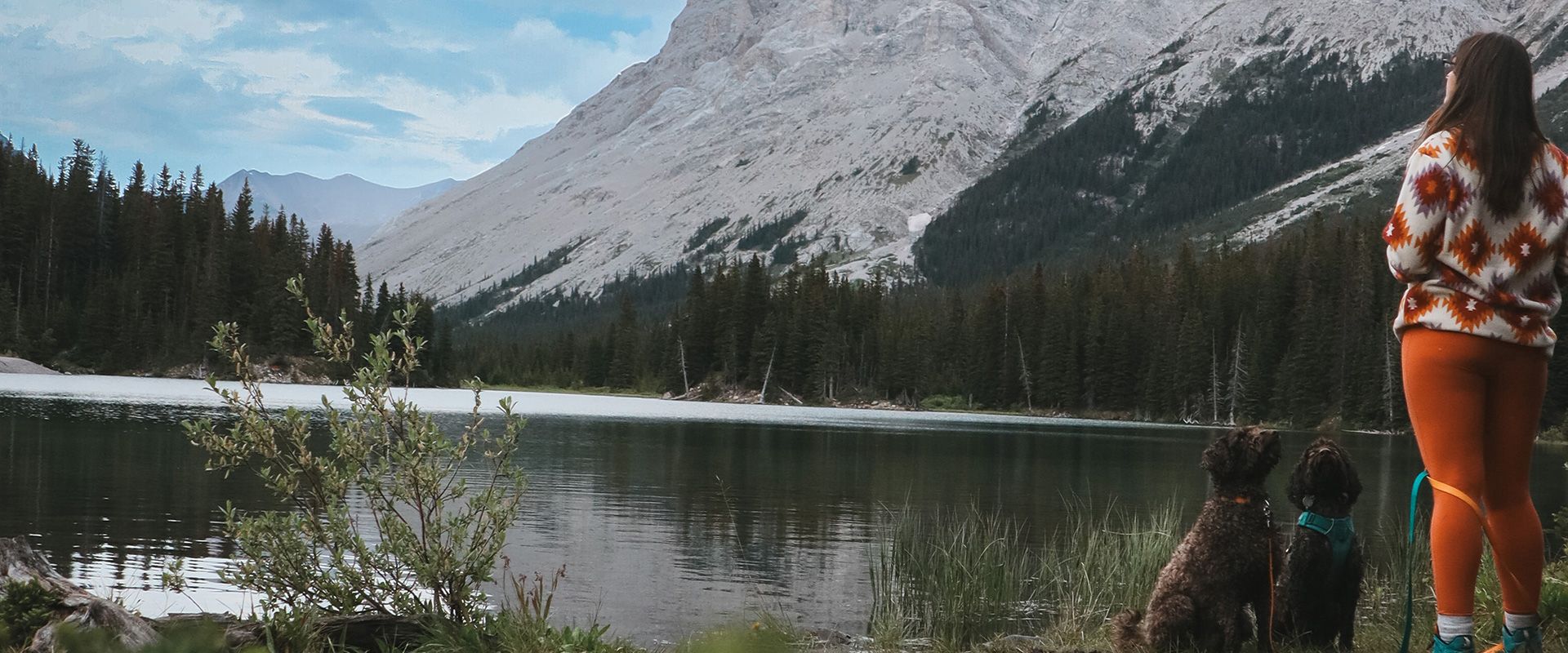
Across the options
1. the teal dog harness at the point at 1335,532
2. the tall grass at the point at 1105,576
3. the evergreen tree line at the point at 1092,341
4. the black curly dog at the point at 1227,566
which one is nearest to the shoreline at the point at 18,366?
the evergreen tree line at the point at 1092,341

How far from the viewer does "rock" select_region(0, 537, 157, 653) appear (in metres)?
4.22

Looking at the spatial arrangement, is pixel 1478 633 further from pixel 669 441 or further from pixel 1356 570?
pixel 669 441

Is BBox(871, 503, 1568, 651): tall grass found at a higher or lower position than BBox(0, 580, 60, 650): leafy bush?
lower

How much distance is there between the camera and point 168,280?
10188 cm

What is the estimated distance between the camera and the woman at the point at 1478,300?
4352 mm

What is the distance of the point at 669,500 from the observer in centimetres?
2020

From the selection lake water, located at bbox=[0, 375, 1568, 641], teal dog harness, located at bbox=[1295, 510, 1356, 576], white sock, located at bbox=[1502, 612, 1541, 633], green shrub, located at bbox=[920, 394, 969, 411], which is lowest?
lake water, located at bbox=[0, 375, 1568, 641]

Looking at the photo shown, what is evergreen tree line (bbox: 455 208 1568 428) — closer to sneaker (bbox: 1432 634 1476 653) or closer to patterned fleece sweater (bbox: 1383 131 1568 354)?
sneaker (bbox: 1432 634 1476 653)

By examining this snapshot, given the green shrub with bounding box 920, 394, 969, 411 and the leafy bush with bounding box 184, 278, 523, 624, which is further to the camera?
the green shrub with bounding box 920, 394, 969, 411

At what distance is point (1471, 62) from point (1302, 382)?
263 feet

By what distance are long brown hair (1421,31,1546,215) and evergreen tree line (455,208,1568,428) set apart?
7528cm

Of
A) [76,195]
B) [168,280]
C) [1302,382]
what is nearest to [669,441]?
[1302,382]

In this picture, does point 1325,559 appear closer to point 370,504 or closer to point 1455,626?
point 1455,626

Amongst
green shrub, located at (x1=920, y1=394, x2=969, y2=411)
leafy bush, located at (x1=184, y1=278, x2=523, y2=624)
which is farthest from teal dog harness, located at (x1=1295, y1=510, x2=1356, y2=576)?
green shrub, located at (x1=920, y1=394, x2=969, y2=411)
